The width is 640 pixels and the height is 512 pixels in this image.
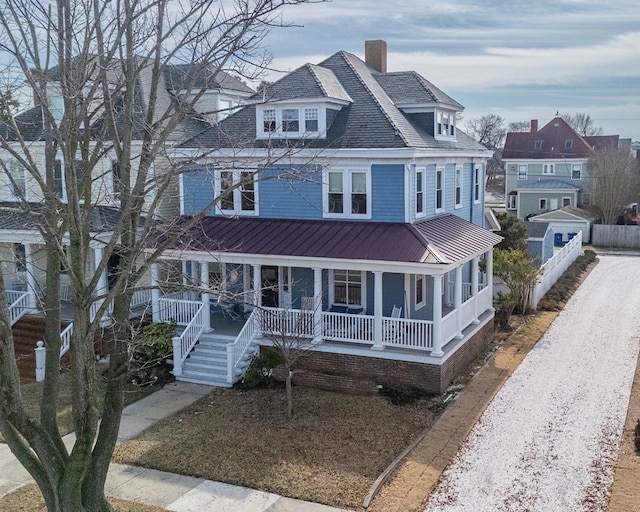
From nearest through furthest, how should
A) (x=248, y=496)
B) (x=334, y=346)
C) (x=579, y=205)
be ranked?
(x=248, y=496) < (x=334, y=346) < (x=579, y=205)

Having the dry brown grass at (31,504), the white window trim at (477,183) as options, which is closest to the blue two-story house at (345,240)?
the white window trim at (477,183)

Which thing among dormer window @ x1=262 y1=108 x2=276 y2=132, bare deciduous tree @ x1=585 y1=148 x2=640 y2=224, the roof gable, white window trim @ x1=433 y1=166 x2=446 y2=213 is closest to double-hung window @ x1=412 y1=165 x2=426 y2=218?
white window trim @ x1=433 y1=166 x2=446 y2=213

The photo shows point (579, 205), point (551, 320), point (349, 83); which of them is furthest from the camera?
point (579, 205)

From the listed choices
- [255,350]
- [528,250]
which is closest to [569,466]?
[255,350]

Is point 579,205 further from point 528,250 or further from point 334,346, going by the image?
point 334,346

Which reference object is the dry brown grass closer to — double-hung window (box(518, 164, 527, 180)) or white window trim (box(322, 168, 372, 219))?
white window trim (box(322, 168, 372, 219))

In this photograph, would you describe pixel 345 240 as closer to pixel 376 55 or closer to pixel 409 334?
pixel 409 334
